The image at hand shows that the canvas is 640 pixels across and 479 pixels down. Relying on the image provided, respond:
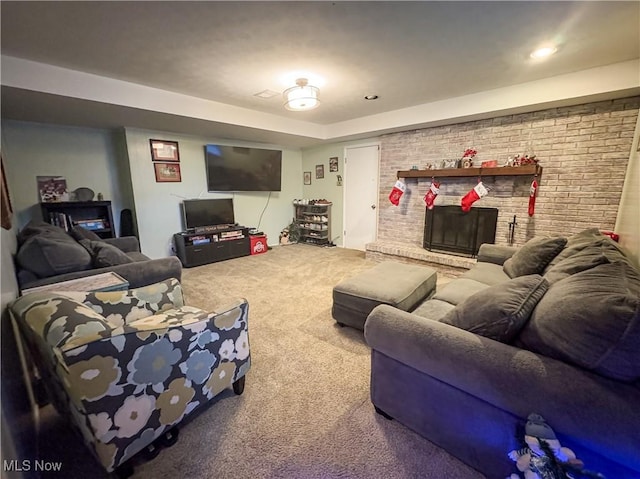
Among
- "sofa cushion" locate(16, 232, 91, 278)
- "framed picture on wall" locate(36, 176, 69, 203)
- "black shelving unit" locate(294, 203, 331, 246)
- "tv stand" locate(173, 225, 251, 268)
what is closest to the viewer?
"sofa cushion" locate(16, 232, 91, 278)

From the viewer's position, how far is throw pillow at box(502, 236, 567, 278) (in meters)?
2.02

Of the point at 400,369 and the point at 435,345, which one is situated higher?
the point at 435,345

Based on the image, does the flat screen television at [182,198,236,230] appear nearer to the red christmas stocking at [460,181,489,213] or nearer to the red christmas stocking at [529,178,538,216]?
the red christmas stocking at [460,181,489,213]

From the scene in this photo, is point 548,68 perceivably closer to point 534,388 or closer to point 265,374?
point 534,388

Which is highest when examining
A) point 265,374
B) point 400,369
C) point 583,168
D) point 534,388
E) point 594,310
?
point 583,168

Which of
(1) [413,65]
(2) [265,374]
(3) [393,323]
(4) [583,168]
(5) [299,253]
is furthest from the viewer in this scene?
(5) [299,253]

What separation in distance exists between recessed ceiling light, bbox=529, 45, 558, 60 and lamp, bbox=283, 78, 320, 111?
194cm

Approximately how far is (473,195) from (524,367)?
3.16 metres

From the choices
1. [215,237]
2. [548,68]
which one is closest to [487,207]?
[548,68]

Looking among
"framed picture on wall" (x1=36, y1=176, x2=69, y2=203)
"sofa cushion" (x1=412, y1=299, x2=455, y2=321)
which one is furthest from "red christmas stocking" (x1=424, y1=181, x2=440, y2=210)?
"framed picture on wall" (x1=36, y1=176, x2=69, y2=203)

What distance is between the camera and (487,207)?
3680mm

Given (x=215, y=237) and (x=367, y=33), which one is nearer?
(x=367, y=33)

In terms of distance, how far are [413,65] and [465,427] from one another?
2761 mm

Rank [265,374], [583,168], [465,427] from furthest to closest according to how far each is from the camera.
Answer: [583,168] → [265,374] → [465,427]
